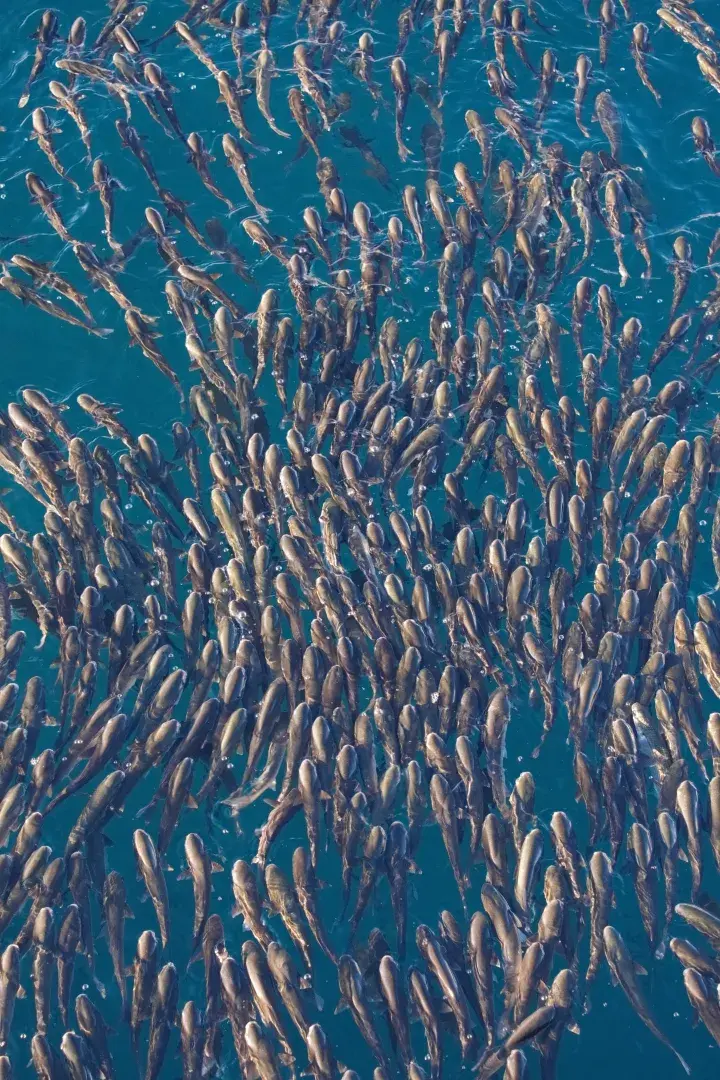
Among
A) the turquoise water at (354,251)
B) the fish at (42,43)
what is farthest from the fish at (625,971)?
the fish at (42,43)

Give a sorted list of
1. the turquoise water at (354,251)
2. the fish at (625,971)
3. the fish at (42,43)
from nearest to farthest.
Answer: the fish at (625,971) < the turquoise water at (354,251) < the fish at (42,43)

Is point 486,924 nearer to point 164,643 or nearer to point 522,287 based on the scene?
point 164,643

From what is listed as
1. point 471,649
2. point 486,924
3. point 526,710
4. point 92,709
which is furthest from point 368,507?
point 486,924

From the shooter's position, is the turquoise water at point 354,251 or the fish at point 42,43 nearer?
the turquoise water at point 354,251

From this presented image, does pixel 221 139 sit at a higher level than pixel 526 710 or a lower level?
higher

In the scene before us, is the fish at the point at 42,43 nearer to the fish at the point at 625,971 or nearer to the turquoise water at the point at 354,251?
the turquoise water at the point at 354,251

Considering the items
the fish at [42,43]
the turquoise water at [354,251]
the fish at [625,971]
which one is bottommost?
the fish at [625,971]

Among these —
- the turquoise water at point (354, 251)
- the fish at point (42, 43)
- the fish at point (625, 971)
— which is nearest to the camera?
the fish at point (625, 971)

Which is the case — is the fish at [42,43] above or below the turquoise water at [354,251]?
above

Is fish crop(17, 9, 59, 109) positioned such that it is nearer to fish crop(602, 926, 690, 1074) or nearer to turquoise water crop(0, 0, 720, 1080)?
turquoise water crop(0, 0, 720, 1080)
